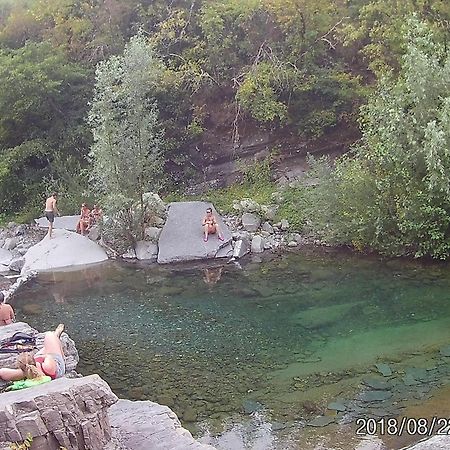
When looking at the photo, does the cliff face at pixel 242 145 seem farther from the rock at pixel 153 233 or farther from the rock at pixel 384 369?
the rock at pixel 384 369

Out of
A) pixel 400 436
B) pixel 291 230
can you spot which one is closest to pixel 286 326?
pixel 400 436

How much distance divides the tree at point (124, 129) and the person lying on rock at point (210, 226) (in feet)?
6.34

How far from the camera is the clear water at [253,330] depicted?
9.47 m

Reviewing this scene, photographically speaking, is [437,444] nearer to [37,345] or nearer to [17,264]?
[37,345]

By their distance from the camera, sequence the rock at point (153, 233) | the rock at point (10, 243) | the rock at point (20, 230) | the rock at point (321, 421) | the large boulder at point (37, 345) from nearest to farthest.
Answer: the large boulder at point (37, 345) < the rock at point (321, 421) < the rock at point (153, 233) < the rock at point (10, 243) < the rock at point (20, 230)

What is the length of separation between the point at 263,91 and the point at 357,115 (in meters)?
3.35

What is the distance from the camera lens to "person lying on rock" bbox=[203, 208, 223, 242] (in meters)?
17.8

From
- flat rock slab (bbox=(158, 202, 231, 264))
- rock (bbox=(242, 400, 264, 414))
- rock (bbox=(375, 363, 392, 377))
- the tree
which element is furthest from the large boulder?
the tree

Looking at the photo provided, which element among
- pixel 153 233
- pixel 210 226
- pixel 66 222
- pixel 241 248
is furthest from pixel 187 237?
pixel 66 222

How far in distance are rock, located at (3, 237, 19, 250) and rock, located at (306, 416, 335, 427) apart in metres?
13.7

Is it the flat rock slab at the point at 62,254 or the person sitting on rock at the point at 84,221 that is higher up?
the person sitting on rock at the point at 84,221

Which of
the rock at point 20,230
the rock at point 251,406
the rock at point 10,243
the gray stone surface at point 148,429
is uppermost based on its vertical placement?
the rock at point 20,230

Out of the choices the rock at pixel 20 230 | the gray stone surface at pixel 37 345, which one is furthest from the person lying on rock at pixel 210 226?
the gray stone surface at pixel 37 345

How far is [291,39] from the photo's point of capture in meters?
21.2
